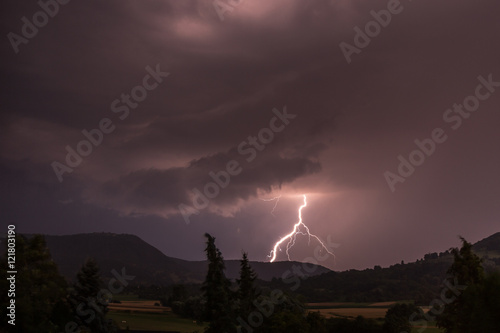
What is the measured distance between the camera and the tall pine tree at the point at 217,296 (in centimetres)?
5922

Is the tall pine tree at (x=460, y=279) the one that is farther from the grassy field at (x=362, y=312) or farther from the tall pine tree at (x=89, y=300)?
the tall pine tree at (x=89, y=300)

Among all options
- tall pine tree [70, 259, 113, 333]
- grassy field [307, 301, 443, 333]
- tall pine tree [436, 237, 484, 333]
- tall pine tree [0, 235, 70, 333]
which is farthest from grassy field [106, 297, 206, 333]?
tall pine tree [436, 237, 484, 333]

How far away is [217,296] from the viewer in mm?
60000

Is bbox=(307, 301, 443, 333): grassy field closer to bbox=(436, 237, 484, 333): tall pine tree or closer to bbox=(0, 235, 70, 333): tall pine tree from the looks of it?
bbox=(436, 237, 484, 333): tall pine tree

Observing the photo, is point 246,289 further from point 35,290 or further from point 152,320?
point 152,320

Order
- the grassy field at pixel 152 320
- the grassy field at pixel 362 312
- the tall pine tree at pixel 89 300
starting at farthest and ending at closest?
the grassy field at pixel 362 312, the grassy field at pixel 152 320, the tall pine tree at pixel 89 300

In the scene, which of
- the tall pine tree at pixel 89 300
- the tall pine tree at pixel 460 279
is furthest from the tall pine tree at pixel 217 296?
the tall pine tree at pixel 460 279

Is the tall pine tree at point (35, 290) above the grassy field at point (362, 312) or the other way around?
above

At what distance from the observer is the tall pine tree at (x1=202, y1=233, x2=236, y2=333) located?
59.2 m

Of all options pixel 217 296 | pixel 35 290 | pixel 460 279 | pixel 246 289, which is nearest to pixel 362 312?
pixel 246 289

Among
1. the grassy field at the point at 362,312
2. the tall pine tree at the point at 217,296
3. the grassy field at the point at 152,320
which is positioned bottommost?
the grassy field at the point at 362,312

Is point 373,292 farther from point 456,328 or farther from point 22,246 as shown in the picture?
point 22,246

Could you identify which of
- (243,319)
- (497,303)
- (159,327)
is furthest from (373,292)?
(497,303)

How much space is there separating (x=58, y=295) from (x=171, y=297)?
8069cm
